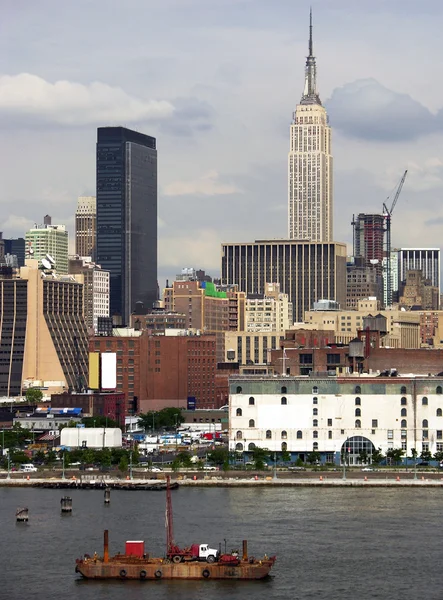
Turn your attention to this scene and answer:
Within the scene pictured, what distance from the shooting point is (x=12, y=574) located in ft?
407

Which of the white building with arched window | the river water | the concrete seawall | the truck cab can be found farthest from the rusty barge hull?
the white building with arched window

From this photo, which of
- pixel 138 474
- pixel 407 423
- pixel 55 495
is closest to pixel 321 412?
pixel 407 423

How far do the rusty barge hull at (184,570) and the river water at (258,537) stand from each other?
0.76 m

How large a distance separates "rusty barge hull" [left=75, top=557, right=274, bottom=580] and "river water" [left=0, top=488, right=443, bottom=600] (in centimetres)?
76

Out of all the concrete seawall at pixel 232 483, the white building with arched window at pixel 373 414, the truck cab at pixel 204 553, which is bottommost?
the truck cab at pixel 204 553

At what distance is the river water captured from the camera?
391 feet

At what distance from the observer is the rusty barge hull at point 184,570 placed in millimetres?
122375

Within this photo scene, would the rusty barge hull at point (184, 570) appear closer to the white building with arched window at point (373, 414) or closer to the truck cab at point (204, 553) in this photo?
the truck cab at point (204, 553)

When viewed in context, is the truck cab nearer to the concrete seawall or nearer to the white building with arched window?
the concrete seawall

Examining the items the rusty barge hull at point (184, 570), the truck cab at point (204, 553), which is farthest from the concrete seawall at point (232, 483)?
the rusty barge hull at point (184, 570)

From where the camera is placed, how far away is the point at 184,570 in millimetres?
122562

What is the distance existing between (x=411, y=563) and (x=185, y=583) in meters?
17.8

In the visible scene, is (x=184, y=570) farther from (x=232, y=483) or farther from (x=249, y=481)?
(x=249, y=481)

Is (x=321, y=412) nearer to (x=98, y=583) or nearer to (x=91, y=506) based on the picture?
(x=91, y=506)
